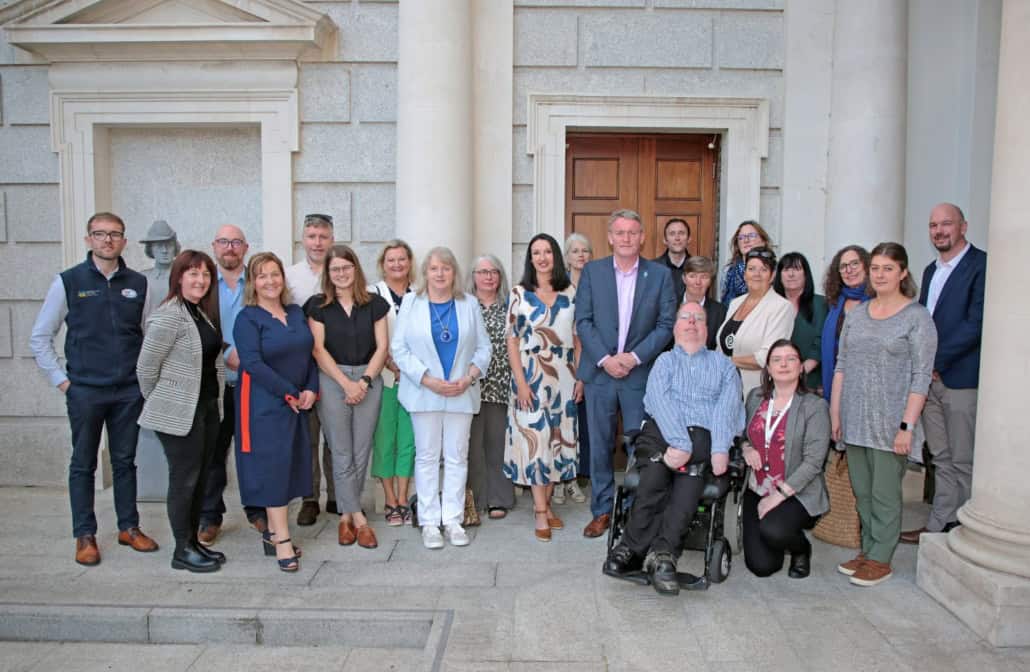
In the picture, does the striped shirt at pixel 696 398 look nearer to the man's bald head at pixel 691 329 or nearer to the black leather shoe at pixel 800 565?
the man's bald head at pixel 691 329

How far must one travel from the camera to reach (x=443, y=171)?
6195 millimetres

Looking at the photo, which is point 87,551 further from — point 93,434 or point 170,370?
point 170,370

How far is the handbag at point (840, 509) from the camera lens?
4941mm

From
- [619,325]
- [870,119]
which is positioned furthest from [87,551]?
[870,119]

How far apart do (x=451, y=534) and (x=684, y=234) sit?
9.13 feet

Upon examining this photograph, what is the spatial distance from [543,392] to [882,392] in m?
2.00

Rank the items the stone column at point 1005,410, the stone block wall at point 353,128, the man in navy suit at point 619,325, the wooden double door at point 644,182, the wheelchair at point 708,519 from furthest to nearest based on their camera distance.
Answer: the wooden double door at point 644,182
the stone block wall at point 353,128
the man in navy suit at point 619,325
the wheelchair at point 708,519
the stone column at point 1005,410

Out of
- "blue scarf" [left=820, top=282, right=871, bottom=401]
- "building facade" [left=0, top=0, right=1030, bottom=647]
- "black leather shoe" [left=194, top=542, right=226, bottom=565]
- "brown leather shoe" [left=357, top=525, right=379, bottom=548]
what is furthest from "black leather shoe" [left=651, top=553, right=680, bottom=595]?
"building facade" [left=0, top=0, right=1030, bottom=647]

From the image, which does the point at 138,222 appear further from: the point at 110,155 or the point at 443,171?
the point at 443,171

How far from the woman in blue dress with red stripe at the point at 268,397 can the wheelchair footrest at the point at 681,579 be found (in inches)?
74.2

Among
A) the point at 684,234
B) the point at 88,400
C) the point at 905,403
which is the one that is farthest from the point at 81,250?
the point at 905,403

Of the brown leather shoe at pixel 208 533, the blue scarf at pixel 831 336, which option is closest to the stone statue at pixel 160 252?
the brown leather shoe at pixel 208 533

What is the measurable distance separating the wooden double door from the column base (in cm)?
350

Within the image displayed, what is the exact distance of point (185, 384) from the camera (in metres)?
4.37
